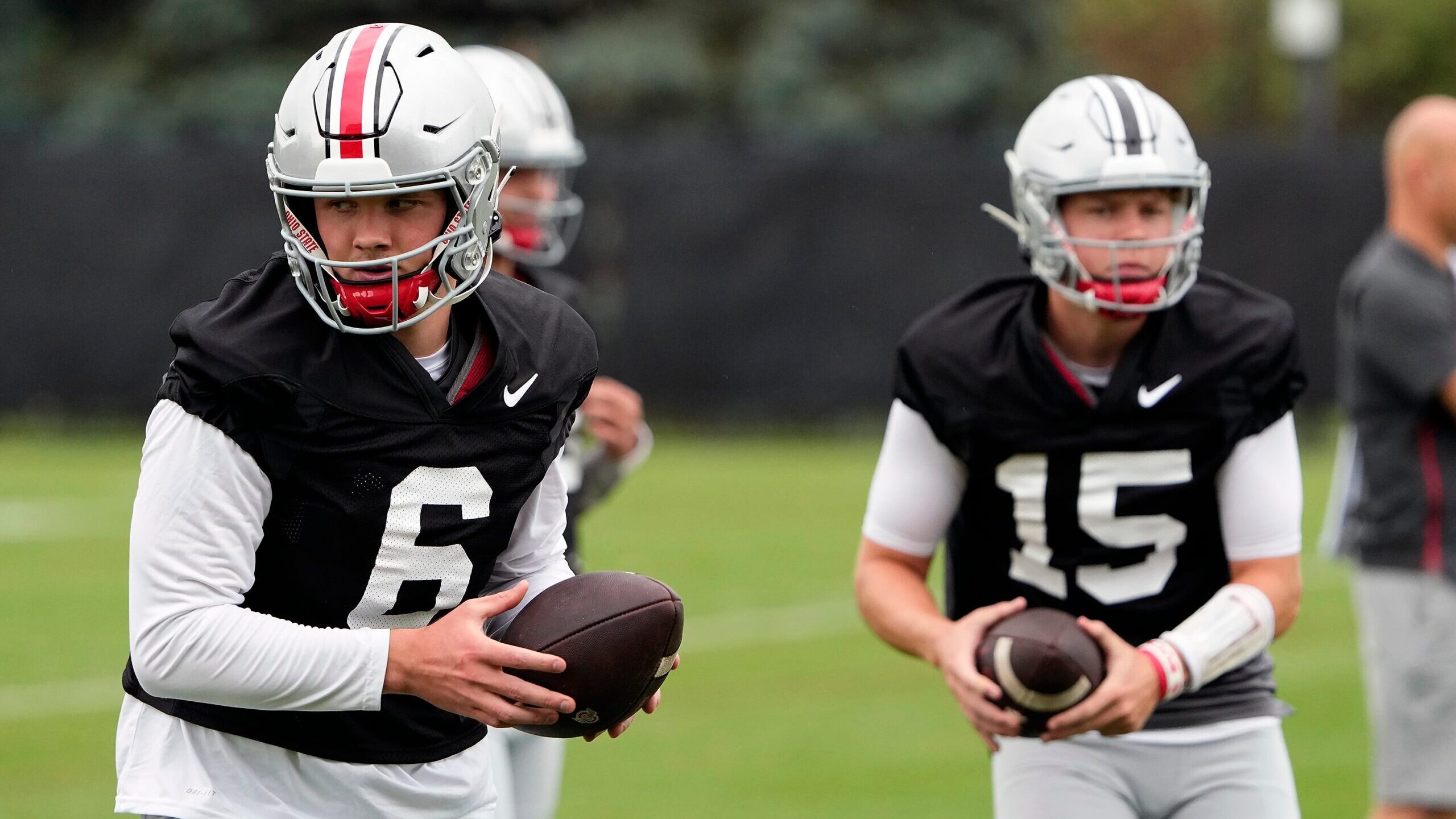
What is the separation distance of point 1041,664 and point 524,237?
191 centimetres

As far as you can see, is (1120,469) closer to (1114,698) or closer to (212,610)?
(1114,698)

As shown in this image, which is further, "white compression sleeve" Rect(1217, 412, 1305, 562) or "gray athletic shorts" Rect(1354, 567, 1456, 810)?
"gray athletic shorts" Rect(1354, 567, 1456, 810)

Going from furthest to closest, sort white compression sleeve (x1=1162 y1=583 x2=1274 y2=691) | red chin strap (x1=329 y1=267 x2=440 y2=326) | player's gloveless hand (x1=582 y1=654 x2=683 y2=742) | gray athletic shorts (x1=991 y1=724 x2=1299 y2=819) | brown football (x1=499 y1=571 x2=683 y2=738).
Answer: gray athletic shorts (x1=991 y1=724 x2=1299 y2=819), white compression sleeve (x1=1162 y1=583 x2=1274 y2=691), player's gloveless hand (x1=582 y1=654 x2=683 y2=742), brown football (x1=499 y1=571 x2=683 y2=738), red chin strap (x1=329 y1=267 x2=440 y2=326)

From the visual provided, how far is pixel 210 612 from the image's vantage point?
2.74 metres

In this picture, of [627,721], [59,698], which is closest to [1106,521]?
[627,721]

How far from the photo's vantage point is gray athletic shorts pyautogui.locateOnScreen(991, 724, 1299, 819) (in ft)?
11.5

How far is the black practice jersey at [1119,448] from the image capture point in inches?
140

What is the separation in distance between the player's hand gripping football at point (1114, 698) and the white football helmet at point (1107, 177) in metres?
0.63

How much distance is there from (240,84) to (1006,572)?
63.1ft

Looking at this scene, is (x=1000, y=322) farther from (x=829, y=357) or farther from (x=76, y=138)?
(x=76, y=138)

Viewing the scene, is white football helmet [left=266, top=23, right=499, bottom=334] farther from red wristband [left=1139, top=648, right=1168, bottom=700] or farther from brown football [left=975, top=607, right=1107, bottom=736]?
red wristband [left=1139, top=648, right=1168, bottom=700]

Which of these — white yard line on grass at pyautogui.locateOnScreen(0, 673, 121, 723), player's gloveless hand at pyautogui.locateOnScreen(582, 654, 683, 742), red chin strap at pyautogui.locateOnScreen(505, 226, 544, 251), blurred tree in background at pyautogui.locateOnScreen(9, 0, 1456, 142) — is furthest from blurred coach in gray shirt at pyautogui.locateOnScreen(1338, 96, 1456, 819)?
blurred tree in background at pyautogui.locateOnScreen(9, 0, 1456, 142)

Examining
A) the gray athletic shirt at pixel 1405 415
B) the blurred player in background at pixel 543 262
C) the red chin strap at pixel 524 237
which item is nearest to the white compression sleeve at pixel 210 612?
the blurred player in background at pixel 543 262

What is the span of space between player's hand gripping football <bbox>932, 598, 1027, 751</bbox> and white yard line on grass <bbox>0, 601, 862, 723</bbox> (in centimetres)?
464
